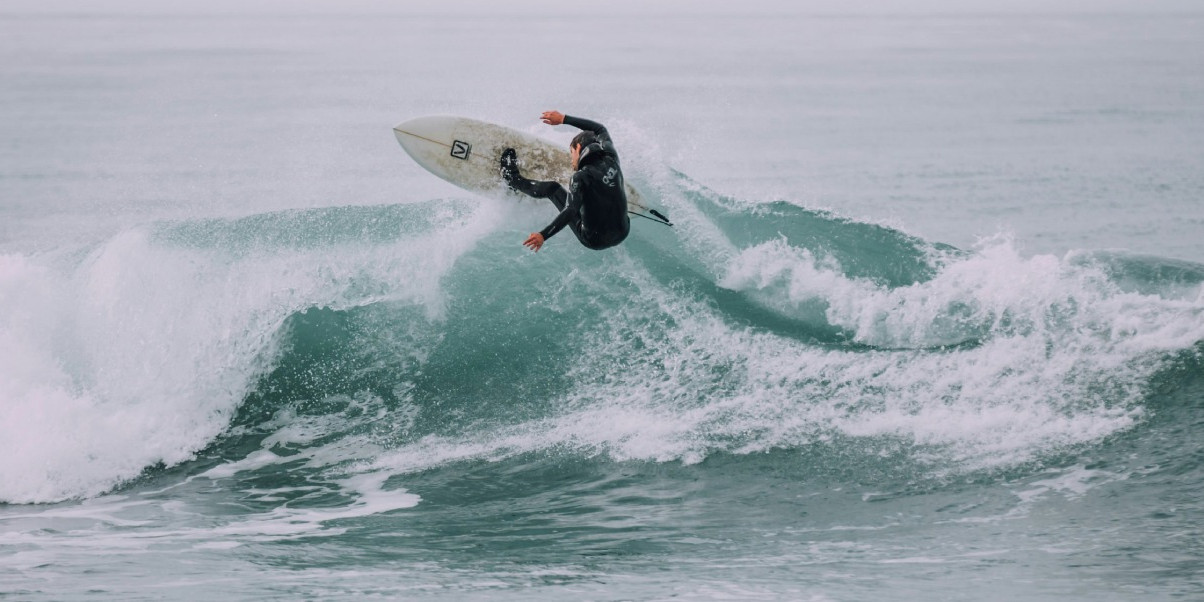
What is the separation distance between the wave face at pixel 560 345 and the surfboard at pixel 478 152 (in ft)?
1.30

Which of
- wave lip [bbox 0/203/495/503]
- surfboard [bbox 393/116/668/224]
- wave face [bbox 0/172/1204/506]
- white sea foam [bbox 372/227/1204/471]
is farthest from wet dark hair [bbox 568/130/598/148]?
wave lip [bbox 0/203/495/503]

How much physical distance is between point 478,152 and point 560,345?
79.6 inches

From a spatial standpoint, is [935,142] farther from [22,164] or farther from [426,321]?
[22,164]

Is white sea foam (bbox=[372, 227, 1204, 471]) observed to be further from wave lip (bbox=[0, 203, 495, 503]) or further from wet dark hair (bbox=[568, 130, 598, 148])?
wet dark hair (bbox=[568, 130, 598, 148])

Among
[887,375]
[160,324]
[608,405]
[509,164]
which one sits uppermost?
[509,164]

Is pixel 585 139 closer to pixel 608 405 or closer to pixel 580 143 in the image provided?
pixel 580 143

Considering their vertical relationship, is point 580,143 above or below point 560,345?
above

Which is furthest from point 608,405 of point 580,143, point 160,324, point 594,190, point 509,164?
point 160,324

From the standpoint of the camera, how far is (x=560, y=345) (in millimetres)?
10727

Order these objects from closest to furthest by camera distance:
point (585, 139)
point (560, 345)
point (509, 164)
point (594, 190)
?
point (594, 190) < point (585, 139) < point (509, 164) < point (560, 345)

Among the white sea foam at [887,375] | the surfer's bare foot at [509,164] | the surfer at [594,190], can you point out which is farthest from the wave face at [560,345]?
the surfer at [594,190]

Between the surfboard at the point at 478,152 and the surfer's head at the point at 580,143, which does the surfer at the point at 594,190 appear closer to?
the surfer's head at the point at 580,143

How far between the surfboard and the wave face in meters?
0.40

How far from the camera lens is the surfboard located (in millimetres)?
10672
